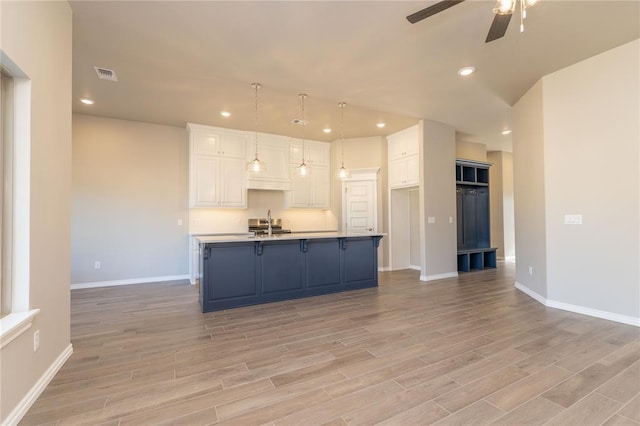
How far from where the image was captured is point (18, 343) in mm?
1723

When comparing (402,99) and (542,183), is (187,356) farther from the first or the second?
(542,183)

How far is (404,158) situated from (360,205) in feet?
4.53

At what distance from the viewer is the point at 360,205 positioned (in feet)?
21.5

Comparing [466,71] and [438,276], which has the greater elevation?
[466,71]

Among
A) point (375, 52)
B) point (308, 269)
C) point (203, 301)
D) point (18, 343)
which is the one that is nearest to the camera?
point (18, 343)

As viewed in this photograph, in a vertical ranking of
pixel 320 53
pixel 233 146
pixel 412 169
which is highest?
pixel 320 53

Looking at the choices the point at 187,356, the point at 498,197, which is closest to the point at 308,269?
the point at 187,356

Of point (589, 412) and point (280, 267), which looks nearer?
point (589, 412)

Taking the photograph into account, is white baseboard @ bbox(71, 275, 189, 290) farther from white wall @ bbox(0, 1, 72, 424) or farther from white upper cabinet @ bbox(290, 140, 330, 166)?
white upper cabinet @ bbox(290, 140, 330, 166)

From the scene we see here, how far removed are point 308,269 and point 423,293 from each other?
1.82 meters

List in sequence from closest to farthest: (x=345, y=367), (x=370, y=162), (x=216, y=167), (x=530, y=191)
Result: (x=345, y=367)
(x=530, y=191)
(x=216, y=167)
(x=370, y=162)

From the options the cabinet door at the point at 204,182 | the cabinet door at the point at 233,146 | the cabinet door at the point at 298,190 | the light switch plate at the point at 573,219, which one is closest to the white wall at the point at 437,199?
the light switch plate at the point at 573,219

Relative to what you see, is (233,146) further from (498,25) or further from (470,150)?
(470,150)

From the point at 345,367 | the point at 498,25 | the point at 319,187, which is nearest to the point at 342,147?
the point at 319,187
